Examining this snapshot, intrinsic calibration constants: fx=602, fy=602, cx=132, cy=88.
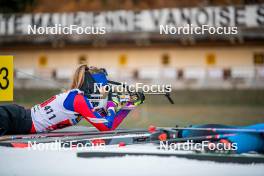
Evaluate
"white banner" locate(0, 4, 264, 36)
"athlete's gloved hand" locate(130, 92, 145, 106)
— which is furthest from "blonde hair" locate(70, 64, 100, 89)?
"white banner" locate(0, 4, 264, 36)

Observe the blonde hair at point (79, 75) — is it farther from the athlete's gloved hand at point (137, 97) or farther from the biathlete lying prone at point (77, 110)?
the athlete's gloved hand at point (137, 97)

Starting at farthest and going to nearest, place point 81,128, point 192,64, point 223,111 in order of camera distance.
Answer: point 192,64, point 223,111, point 81,128

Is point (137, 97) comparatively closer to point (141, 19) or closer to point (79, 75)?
point (79, 75)

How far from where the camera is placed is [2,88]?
10.6ft

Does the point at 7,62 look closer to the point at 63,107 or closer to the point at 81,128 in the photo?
the point at 63,107

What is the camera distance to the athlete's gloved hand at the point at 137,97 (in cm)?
326

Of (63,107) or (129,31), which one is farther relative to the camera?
(129,31)

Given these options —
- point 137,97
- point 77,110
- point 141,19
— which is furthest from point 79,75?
point 141,19

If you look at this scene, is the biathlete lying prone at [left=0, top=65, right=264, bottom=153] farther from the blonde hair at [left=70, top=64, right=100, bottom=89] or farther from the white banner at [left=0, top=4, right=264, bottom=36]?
the white banner at [left=0, top=4, right=264, bottom=36]

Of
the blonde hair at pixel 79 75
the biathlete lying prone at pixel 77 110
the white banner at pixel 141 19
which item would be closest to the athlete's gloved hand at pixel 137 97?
the biathlete lying prone at pixel 77 110

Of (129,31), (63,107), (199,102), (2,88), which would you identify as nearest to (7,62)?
(2,88)

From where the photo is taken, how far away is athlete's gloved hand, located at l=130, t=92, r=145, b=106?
3260 millimetres

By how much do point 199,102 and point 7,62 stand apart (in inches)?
193

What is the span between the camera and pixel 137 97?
3281mm
